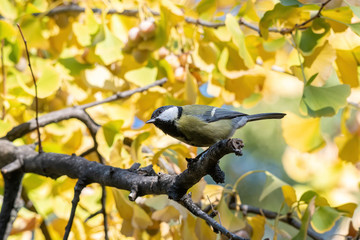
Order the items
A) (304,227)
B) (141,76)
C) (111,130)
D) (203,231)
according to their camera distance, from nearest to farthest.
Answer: (304,227) < (203,231) < (111,130) < (141,76)

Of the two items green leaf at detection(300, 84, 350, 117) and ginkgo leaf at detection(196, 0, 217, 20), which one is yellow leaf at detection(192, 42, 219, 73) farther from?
green leaf at detection(300, 84, 350, 117)

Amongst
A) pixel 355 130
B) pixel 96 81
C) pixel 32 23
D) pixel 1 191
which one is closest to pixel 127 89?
pixel 96 81

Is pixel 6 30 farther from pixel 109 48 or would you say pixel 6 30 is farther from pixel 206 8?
pixel 206 8

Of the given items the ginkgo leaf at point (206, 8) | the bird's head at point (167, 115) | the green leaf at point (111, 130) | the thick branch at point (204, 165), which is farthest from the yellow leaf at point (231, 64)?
the thick branch at point (204, 165)

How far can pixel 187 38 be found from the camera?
1629 mm

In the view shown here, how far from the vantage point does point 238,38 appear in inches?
51.8

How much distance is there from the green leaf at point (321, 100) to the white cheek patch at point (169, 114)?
33 cm

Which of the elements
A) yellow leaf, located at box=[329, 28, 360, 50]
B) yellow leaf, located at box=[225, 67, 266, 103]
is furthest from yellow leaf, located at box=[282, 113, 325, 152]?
yellow leaf, located at box=[329, 28, 360, 50]

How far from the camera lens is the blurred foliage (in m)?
1.26

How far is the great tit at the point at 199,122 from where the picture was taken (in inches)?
47.2

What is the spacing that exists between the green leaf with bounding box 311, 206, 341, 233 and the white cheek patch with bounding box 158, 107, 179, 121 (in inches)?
17.7

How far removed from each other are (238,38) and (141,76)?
36 cm

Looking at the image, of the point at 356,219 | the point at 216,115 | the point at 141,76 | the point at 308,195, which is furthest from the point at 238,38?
the point at 356,219

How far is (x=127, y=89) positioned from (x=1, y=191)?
564mm
